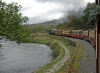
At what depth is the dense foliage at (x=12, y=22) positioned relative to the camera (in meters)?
18.4

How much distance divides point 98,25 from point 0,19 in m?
13.8

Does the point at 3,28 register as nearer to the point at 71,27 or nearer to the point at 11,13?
the point at 11,13

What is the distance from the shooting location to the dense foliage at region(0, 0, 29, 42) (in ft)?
60.2

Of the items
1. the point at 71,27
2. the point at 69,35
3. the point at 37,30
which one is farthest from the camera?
the point at 37,30

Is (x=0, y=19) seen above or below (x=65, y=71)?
above

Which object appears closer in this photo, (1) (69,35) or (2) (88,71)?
(2) (88,71)

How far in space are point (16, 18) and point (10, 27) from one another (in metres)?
0.97

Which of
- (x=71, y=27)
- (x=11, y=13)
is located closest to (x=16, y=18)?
(x=11, y=13)

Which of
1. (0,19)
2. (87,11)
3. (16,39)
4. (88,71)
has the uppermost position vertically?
(87,11)

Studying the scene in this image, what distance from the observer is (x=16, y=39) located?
63.5 feet

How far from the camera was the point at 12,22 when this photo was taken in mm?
18781

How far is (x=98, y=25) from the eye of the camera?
569 cm

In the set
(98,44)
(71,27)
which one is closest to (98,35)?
(98,44)

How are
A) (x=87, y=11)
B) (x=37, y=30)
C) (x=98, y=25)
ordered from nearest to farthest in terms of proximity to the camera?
(x=98, y=25) < (x=87, y=11) < (x=37, y=30)
